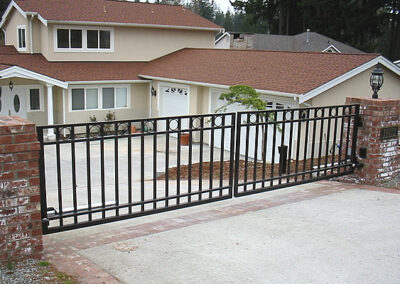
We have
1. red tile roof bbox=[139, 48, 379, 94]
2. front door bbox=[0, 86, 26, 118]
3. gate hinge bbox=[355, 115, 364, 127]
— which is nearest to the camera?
gate hinge bbox=[355, 115, 364, 127]

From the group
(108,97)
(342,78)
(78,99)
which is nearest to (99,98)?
(108,97)

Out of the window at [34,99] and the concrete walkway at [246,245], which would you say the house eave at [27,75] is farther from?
the concrete walkway at [246,245]

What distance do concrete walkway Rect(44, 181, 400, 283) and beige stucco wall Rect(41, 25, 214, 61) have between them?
16.3 meters

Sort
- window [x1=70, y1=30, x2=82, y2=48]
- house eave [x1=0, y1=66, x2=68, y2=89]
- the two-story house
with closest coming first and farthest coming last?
the two-story house → house eave [x1=0, y1=66, x2=68, y2=89] → window [x1=70, y1=30, x2=82, y2=48]

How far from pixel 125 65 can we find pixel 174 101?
11.8 ft

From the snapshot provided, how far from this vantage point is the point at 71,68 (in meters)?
20.3

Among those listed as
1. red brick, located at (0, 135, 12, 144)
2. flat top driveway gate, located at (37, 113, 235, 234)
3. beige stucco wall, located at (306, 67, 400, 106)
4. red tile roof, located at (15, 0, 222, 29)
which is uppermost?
red tile roof, located at (15, 0, 222, 29)

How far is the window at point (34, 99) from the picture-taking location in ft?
64.0

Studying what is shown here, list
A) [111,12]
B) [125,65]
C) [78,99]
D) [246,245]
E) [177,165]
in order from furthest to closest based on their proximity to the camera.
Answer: [111,12] → [125,65] → [78,99] → [177,165] → [246,245]

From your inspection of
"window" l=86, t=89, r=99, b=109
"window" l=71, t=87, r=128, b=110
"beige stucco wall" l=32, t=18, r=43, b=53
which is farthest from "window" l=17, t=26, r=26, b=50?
"window" l=86, t=89, r=99, b=109

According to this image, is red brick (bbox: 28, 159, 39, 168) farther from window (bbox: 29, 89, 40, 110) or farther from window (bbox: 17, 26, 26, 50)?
window (bbox: 17, 26, 26, 50)

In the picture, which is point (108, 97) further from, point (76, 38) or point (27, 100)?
point (27, 100)

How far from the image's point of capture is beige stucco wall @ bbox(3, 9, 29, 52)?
21330 millimetres

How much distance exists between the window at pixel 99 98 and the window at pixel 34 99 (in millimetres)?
1451
